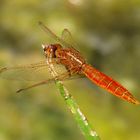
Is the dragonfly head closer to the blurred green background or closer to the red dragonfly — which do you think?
the red dragonfly

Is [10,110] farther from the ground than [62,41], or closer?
closer

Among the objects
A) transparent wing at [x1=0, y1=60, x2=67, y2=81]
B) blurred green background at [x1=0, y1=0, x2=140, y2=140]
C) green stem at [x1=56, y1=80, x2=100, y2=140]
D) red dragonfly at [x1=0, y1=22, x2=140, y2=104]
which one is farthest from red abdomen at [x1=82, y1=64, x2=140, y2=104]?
blurred green background at [x1=0, y1=0, x2=140, y2=140]

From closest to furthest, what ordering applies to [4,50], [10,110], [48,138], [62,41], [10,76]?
[10,76], [62,41], [48,138], [10,110], [4,50]

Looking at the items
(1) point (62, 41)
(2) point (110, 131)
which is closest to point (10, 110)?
(2) point (110, 131)

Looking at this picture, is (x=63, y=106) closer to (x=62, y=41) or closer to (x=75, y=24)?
(x=75, y=24)

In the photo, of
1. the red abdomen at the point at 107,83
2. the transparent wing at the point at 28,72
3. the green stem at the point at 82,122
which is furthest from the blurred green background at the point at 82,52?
the green stem at the point at 82,122

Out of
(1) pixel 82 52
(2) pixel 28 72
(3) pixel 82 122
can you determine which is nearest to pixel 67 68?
(2) pixel 28 72
